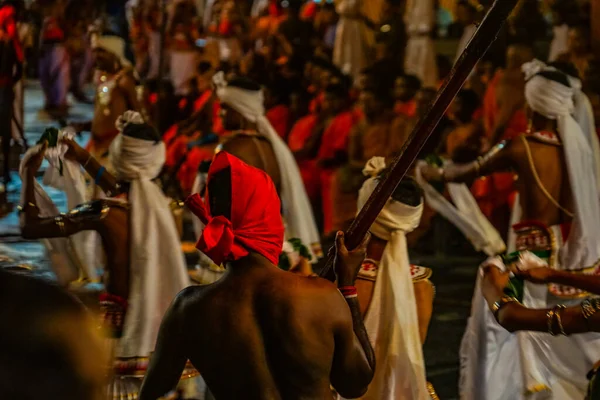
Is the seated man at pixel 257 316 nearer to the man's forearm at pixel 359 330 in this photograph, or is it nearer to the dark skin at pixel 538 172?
the man's forearm at pixel 359 330

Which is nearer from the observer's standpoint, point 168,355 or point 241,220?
point 241,220

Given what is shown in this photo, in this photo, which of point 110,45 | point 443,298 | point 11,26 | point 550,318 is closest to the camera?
point 550,318

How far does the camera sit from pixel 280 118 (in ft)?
40.1

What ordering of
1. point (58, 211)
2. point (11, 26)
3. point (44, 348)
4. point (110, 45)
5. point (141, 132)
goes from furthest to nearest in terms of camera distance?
point (11, 26)
point (110, 45)
point (58, 211)
point (141, 132)
point (44, 348)

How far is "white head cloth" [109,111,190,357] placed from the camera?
543 centimetres

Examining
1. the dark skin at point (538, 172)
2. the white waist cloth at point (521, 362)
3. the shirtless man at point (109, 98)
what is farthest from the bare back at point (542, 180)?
the shirtless man at point (109, 98)

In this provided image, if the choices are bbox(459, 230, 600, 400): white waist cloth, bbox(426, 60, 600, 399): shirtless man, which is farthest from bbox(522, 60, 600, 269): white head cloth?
bbox(459, 230, 600, 400): white waist cloth

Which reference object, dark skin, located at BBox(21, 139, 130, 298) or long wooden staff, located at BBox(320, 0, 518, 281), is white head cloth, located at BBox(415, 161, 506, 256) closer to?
dark skin, located at BBox(21, 139, 130, 298)

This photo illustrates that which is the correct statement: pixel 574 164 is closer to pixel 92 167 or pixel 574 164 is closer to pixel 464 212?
pixel 464 212

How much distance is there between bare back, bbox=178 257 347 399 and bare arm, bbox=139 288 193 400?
0.10 metres

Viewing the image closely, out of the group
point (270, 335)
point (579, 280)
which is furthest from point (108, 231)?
point (579, 280)

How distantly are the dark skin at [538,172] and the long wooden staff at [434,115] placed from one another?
2.95m

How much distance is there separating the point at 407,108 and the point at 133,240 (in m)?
6.06

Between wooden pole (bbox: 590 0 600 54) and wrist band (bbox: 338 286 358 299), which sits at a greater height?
wooden pole (bbox: 590 0 600 54)
